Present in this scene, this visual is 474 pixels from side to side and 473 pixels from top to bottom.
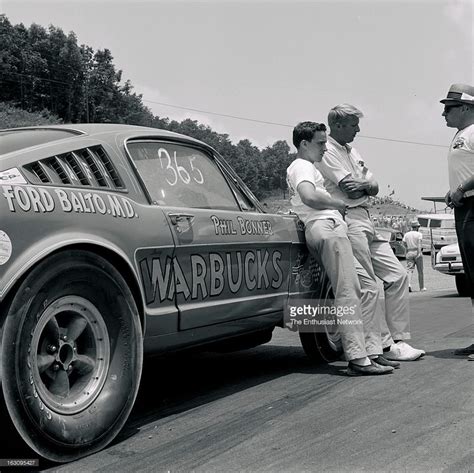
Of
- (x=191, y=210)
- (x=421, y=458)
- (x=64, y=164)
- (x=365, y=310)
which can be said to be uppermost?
(x=64, y=164)

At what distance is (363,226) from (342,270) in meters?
0.56

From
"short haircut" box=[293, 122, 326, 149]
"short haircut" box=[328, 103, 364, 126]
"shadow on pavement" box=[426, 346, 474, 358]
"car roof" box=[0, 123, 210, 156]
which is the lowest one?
"shadow on pavement" box=[426, 346, 474, 358]

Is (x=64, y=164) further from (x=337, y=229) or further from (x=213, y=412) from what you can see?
(x=337, y=229)

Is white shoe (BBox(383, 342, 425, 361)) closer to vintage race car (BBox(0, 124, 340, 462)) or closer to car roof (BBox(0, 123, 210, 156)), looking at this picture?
vintage race car (BBox(0, 124, 340, 462))

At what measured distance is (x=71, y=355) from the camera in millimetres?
3090

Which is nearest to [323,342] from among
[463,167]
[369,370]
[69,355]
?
[369,370]

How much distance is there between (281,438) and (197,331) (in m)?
0.81

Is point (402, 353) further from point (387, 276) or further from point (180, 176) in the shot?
point (180, 176)

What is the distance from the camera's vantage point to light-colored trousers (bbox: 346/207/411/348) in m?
5.22

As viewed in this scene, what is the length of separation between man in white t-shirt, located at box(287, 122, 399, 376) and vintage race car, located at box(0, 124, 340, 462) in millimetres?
402

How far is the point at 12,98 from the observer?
88500 millimetres

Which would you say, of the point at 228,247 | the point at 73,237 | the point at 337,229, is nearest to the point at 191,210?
the point at 228,247

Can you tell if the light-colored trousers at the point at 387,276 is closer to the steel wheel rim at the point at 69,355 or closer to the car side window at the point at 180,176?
the car side window at the point at 180,176

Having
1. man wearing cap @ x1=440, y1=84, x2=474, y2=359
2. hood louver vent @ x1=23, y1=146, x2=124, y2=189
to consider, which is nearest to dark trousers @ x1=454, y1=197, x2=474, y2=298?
man wearing cap @ x1=440, y1=84, x2=474, y2=359
